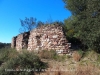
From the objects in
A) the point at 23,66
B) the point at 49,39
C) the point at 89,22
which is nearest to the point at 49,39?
the point at 49,39

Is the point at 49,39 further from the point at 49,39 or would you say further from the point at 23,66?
the point at 23,66

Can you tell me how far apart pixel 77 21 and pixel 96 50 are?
8.04ft

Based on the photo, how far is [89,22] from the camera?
34.3 ft

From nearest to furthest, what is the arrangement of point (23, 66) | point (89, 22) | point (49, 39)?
point (23, 66) → point (89, 22) → point (49, 39)

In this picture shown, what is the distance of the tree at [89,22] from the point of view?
33.0 feet

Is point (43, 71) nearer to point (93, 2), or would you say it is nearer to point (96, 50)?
point (96, 50)

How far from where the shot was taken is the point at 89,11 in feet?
35.0

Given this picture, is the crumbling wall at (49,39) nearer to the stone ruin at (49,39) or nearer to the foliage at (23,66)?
the stone ruin at (49,39)

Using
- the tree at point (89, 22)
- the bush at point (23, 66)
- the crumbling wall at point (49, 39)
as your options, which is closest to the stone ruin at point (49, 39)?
the crumbling wall at point (49, 39)

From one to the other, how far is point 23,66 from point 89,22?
4.88 m

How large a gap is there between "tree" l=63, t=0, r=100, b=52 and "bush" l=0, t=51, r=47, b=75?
3.25 m

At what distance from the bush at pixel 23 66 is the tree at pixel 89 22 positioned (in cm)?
325

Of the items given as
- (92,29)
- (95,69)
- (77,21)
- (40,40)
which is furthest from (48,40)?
(95,69)

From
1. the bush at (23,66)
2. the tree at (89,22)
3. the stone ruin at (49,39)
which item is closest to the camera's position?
the bush at (23,66)
